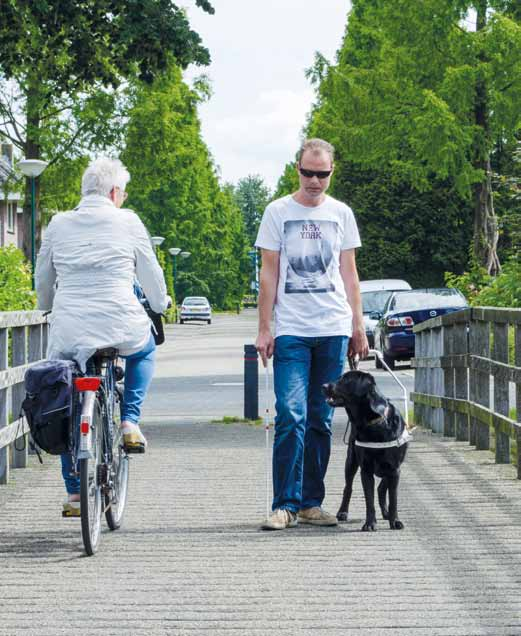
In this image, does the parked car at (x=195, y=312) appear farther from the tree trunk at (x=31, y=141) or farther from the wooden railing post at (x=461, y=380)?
the wooden railing post at (x=461, y=380)

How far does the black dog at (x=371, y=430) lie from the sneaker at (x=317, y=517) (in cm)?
23

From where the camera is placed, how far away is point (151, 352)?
6906 mm

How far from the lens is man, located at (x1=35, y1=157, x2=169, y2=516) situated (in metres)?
6.43

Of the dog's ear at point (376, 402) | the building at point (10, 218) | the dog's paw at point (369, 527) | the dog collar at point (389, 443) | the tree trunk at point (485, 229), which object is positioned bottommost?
the dog's paw at point (369, 527)

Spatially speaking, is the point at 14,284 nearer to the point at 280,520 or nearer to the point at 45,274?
the point at 45,274

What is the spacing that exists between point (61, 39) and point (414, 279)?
1460 inches

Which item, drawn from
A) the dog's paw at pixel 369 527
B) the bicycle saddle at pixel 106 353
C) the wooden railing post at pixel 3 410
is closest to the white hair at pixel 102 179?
the bicycle saddle at pixel 106 353

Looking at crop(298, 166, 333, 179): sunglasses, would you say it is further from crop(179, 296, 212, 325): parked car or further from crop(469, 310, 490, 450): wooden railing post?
crop(179, 296, 212, 325): parked car

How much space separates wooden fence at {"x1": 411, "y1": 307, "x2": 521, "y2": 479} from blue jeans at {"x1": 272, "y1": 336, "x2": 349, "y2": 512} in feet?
5.17

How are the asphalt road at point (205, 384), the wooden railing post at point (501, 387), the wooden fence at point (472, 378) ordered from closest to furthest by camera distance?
the wooden fence at point (472, 378) → the wooden railing post at point (501, 387) → the asphalt road at point (205, 384)

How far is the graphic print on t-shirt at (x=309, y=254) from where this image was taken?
694cm

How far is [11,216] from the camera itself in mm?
64812

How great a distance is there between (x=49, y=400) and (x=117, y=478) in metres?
0.92

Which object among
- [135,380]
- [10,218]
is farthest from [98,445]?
[10,218]
